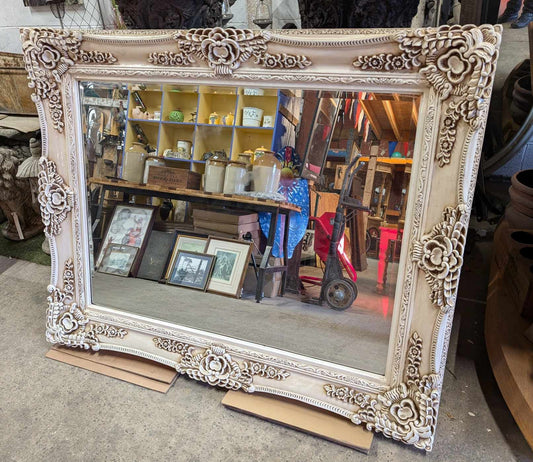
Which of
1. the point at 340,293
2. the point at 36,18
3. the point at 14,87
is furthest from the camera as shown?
the point at 36,18

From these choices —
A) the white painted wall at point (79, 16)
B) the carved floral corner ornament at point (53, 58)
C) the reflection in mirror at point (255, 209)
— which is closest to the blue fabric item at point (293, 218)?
the reflection in mirror at point (255, 209)

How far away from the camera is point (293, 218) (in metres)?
0.84

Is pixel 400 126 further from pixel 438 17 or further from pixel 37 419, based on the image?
pixel 37 419

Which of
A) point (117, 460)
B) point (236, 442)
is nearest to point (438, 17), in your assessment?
point (236, 442)

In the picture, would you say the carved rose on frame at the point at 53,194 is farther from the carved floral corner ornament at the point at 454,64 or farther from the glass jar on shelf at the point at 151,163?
the carved floral corner ornament at the point at 454,64

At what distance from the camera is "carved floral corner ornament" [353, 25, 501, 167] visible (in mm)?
598

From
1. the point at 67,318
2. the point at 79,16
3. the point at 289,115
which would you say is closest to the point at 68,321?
the point at 67,318

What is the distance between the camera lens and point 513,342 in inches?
33.5

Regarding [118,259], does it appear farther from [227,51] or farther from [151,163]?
[227,51]

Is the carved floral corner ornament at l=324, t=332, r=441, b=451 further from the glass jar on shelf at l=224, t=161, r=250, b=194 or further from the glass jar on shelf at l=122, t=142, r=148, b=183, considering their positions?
the glass jar on shelf at l=122, t=142, r=148, b=183

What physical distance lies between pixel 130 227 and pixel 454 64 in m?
0.83

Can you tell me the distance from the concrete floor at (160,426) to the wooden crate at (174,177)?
493 millimetres

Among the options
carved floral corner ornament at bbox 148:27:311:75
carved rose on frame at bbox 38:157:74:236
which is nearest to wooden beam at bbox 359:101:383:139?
carved floral corner ornament at bbox 148:27:311:75

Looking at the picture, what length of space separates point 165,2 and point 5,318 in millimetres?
1047
